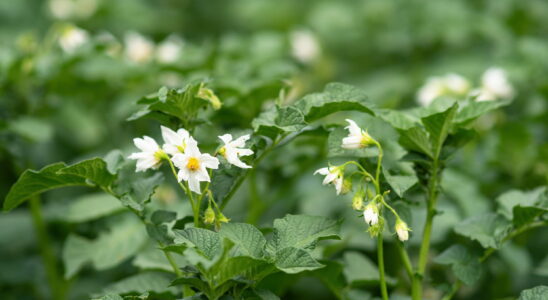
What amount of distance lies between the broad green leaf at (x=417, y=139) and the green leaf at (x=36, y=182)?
74 cm

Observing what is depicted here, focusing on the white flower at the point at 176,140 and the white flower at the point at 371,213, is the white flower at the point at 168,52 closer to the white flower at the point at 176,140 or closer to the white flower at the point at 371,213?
the white flower at the point at 176,140

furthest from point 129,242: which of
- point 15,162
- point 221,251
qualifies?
point 221,251

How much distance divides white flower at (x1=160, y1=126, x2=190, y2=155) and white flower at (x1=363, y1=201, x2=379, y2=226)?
40 cm

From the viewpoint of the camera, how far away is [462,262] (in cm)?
162

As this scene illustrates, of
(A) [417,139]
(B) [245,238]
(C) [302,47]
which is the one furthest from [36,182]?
(C) [302,47]

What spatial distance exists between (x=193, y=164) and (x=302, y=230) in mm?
277

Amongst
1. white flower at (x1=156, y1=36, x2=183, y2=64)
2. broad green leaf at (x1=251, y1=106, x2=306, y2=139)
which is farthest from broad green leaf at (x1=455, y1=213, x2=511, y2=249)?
white flower at (x1=156, y1=36, x2=183, y2=64)

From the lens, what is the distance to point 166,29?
186 inches

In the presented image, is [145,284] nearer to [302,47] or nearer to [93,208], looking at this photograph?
[93,208]

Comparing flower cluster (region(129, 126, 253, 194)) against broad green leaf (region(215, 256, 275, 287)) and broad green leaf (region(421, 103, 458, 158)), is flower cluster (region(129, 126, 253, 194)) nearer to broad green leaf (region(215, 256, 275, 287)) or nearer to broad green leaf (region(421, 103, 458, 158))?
broad green leaf (region(215, 256, 275, 287))

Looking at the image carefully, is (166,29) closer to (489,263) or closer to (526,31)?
(526,31)

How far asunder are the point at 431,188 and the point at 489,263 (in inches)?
35.6

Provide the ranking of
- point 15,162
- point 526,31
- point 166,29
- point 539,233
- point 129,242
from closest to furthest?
1. point 129,242
2. point 15,162
3. point 539,233
4. point 526,31
5. point 166,29

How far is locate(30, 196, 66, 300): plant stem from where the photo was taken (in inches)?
90.7
